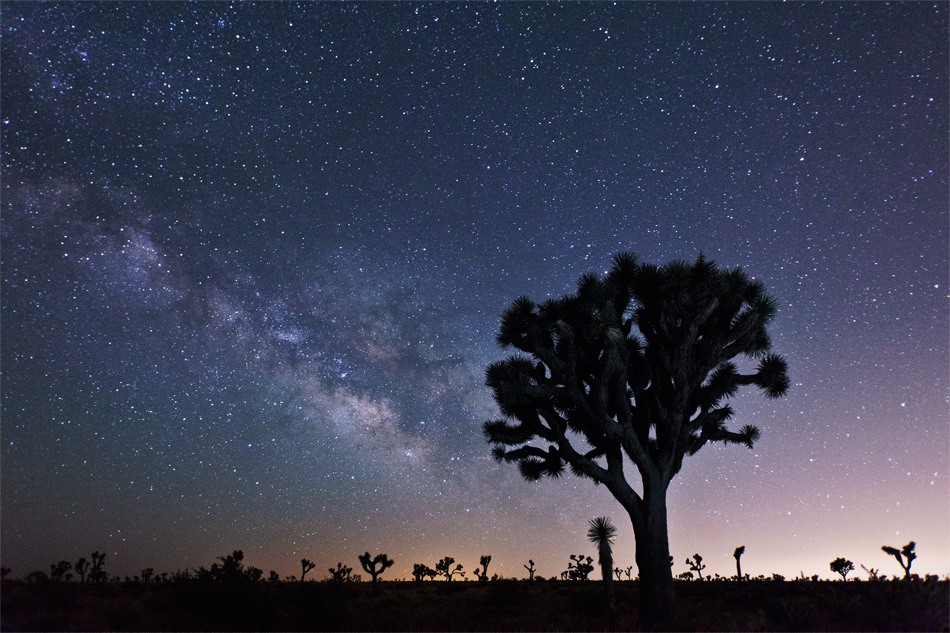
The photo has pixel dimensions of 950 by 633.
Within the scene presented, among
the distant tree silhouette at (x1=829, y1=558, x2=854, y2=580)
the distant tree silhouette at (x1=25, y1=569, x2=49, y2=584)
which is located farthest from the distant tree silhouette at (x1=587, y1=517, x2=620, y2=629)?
the distant tree silhouette at (x1=829, y1=558, x2=854, y2=580)

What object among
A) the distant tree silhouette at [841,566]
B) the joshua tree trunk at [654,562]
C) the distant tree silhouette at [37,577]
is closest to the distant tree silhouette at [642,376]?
the joshua tree trunk at [654,562]

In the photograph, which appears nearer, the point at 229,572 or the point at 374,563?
the point at 229,572

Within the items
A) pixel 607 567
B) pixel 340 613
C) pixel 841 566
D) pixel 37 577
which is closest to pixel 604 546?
pixel 607 567

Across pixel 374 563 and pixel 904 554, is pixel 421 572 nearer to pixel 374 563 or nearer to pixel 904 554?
pixel 374 563

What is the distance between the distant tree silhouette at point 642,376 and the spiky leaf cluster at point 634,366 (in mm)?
31

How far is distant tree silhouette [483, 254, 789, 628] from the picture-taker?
1335cm

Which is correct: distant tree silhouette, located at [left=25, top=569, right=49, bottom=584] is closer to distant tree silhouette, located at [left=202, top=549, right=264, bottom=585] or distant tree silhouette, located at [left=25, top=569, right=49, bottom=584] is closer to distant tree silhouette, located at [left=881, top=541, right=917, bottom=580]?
distant tree silhouette, located at [left=202, top=549, right=264, bottom=585]

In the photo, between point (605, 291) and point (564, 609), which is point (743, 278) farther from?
point (564, 609)

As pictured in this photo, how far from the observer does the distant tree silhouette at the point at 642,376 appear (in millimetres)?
13352

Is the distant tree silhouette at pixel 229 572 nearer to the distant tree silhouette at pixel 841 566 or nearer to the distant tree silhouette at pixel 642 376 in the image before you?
the distant tree silhouette at pixel 642 376

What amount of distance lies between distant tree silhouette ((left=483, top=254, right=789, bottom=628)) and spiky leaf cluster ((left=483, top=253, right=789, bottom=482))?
31 mm

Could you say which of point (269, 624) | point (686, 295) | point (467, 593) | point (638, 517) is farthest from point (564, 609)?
point (686, 295)

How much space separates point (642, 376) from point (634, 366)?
0.41 m

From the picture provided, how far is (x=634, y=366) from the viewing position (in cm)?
1516
